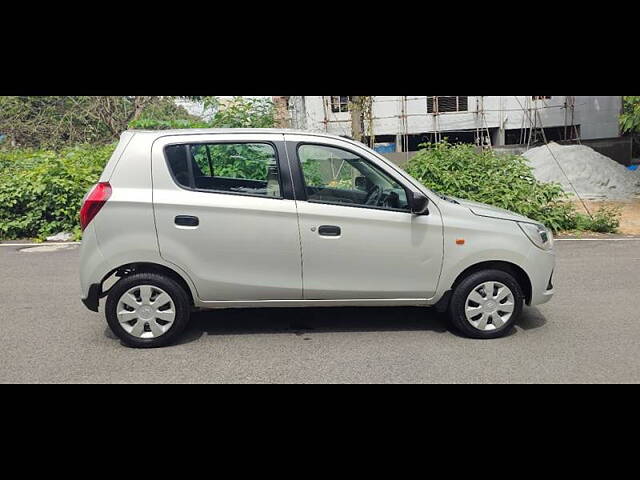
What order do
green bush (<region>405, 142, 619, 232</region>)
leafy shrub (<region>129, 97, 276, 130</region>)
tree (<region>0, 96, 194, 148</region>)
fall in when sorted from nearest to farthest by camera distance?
green bush (<region>405, 142, 619, 232</region>) < leafy shrub (<region>129, 97, 276, 130</region>) < tree (<region>0, 96, 194, 148</region>)

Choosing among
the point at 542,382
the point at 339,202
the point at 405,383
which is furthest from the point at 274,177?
the point at 542,382

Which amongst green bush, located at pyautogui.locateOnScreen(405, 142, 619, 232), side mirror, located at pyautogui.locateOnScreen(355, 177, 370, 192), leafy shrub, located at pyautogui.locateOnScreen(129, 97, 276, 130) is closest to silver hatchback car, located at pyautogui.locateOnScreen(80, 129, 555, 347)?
side mirror, located at pyautogui.locateOnScreen(355, 177, 370, 192)

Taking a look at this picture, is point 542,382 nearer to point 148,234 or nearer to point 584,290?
point 584,290

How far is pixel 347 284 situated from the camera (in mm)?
4500

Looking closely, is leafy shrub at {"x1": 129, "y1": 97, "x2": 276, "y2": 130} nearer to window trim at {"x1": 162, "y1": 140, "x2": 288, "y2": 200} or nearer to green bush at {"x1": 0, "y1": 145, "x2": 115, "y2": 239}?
green bush at {"x1": 0, "y1": 145, "x2": 115, "y2": 239}

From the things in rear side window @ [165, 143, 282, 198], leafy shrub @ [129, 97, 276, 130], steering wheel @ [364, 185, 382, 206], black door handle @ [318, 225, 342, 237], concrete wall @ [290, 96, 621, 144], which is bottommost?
black door handle @ [318, 225, 342, 237]

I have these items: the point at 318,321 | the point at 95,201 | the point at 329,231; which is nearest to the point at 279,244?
the point at 329,231

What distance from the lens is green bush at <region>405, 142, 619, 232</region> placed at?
9367 mm

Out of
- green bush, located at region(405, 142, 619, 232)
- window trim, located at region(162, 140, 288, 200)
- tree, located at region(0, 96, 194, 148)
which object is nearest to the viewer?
window trim, located at region(162, 140, 288, 200)

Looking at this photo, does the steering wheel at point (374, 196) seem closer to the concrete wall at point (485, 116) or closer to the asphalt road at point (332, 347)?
the asphalt road at point (332, 347)

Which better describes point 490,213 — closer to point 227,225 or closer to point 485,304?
point 485,304

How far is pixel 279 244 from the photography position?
14.4 ft

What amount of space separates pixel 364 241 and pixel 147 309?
1981 mm

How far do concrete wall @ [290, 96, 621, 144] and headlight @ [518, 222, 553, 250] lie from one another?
19.4m
